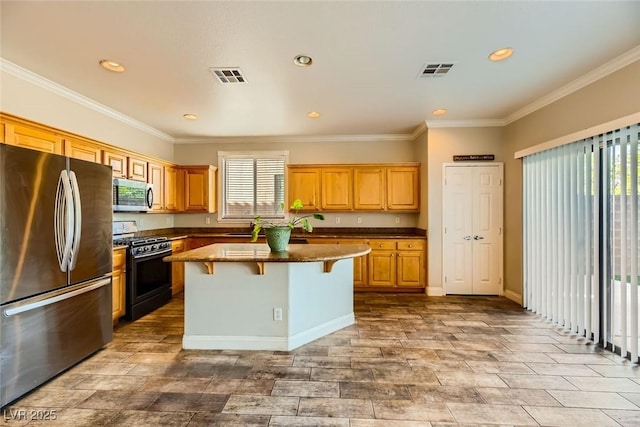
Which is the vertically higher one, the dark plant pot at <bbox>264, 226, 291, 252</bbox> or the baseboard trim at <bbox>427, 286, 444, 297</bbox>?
the dark plant pot at <bbox>264, 226, 291, 252</bbox>

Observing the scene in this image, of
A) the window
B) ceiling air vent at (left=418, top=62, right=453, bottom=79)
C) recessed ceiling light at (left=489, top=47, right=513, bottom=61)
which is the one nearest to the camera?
recessed ceiling light at (left=489, top=47, right=513, bottom=61)

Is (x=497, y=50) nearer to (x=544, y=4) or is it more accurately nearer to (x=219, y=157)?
(x=544, y=4)

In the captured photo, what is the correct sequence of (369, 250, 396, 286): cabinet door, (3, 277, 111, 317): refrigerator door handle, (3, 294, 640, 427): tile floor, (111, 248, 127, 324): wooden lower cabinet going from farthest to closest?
1. (369, 250, 396, 286): cabinet door
2. (111, 248, 127, 324): wooden lower cabinet
3. (3, 277, 111, 317): refrigerator door handle
4. (3, 294, 640, 427): tile floor

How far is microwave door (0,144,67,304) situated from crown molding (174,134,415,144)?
3.71 metres

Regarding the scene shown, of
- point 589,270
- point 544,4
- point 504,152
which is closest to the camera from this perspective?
point 544,4

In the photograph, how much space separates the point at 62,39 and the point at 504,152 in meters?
5.54

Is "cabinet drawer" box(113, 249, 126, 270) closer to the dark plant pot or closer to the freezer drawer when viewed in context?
the freezer drawer

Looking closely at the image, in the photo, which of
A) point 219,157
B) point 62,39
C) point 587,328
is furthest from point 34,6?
point 587,328

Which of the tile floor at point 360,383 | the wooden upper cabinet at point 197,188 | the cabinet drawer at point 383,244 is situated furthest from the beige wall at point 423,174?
the wooden upper cabinet at point 197,188

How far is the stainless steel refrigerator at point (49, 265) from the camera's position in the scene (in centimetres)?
213

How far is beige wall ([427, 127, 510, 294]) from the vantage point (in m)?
4.90

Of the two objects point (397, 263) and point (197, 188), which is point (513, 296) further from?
point (197, 188)

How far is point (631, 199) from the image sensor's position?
9.09 feet

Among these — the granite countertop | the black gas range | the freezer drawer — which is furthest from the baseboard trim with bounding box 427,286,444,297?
the freezer drawer
